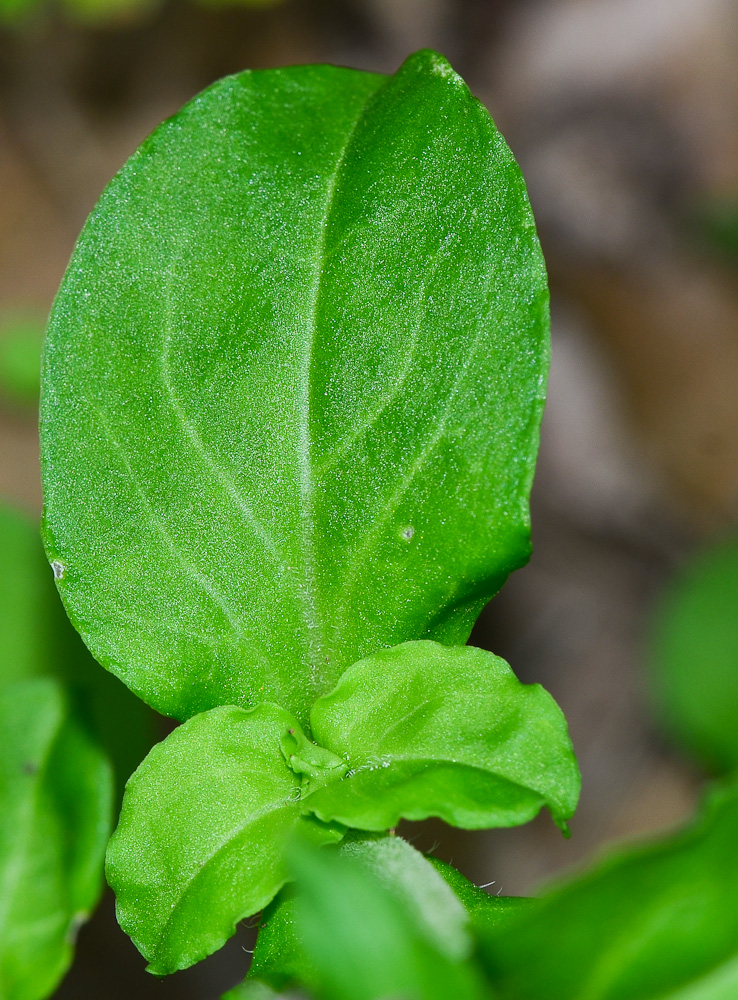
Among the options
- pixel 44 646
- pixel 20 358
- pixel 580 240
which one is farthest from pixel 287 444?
pixel 580 240

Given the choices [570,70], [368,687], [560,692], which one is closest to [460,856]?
[560,692]

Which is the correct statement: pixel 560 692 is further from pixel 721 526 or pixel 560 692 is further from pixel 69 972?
pixel 69 972

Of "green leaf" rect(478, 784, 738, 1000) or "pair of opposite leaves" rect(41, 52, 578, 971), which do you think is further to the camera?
"pair of opposite leaves" rect(41, 52, 578, 971)

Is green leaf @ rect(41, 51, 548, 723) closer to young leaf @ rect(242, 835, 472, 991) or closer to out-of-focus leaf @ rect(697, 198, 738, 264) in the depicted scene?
young leaf @ rect(242, 835, 472, 991)

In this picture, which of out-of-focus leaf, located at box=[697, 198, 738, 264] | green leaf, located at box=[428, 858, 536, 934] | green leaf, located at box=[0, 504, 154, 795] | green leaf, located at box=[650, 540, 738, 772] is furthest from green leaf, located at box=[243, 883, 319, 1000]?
out-of-focus leaf, located at box=[697, 198, 738, 264]

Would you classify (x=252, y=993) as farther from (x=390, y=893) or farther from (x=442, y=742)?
(x=442, y=742)

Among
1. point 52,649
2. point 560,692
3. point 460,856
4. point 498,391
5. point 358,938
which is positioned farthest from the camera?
point 560,692

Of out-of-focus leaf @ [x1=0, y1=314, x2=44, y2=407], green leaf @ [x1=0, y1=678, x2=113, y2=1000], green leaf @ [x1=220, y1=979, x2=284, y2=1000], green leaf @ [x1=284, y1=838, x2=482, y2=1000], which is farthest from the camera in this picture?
out-of-focus leaf @ [x1=0, y1=314, x2=44, y2=407]
